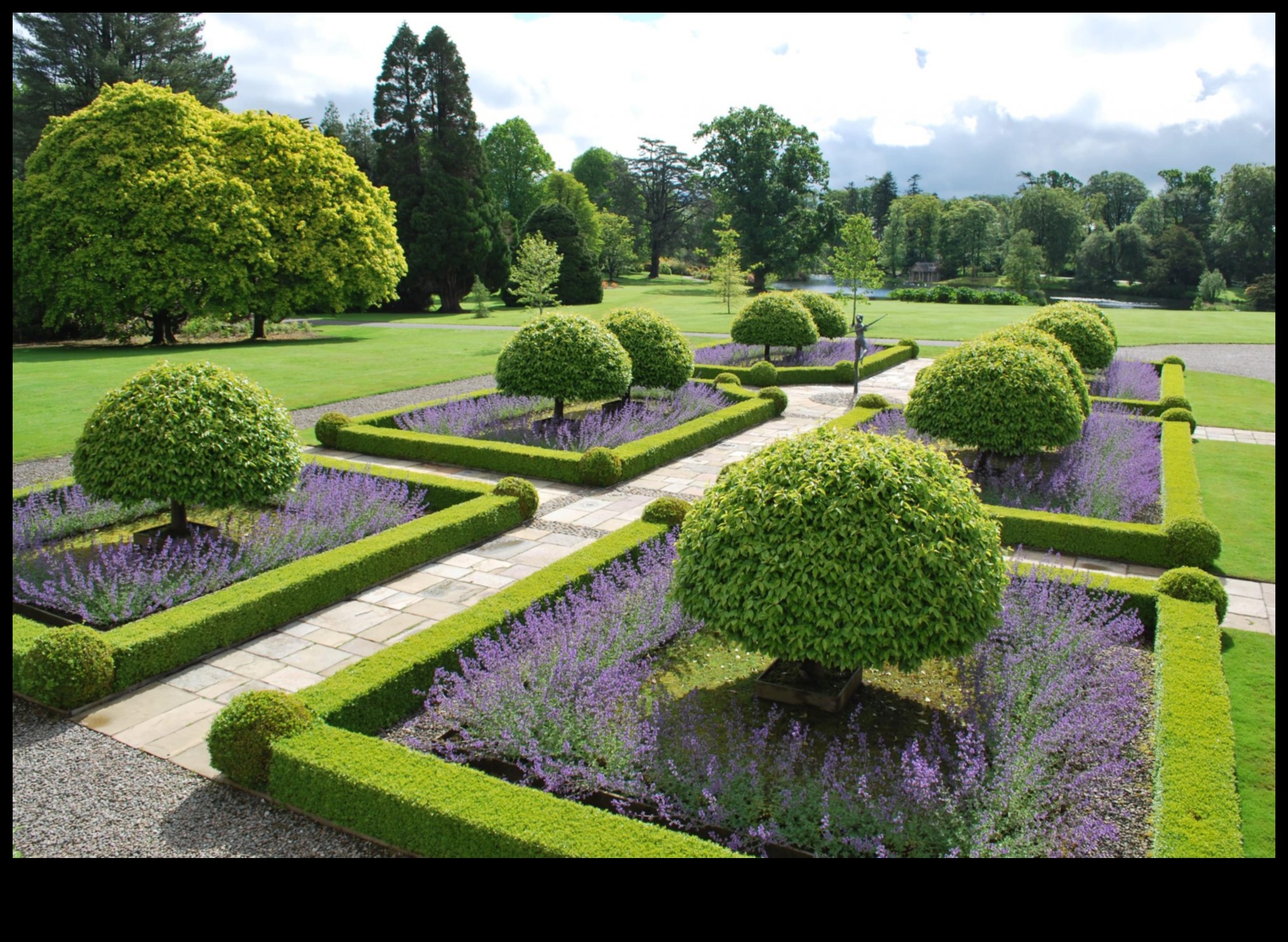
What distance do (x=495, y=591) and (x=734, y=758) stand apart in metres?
4.12

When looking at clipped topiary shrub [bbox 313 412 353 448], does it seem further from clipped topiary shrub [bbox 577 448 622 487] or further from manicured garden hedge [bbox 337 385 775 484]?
clipped topiary shrub [bbox 577 448 622 487]

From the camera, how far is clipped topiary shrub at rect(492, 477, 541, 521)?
443 inches

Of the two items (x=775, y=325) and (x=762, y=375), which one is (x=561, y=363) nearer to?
(x=762, y=375)

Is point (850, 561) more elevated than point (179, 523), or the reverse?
point (850, 561)

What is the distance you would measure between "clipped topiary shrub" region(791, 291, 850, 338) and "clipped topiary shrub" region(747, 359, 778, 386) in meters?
6.18

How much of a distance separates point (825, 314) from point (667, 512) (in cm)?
1984

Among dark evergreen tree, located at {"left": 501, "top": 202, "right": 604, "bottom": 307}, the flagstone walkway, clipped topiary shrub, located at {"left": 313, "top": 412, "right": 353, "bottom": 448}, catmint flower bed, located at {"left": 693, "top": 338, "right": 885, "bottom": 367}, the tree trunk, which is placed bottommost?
the flagstone walkway

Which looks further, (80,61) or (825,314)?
(80,61)

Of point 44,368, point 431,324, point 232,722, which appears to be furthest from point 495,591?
point 431,324

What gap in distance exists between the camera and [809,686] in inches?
259

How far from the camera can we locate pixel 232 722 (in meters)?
5.68

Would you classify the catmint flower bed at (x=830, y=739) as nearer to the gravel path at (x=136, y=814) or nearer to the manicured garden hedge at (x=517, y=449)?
the gravel path at (x=136, y=814)

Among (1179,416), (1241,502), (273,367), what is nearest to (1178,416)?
(1179,416)

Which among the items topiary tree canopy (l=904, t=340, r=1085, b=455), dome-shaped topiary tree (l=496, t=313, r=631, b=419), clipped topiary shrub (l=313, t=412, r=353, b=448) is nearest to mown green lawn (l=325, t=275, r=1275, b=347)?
dome-shaped topiary tree (l=496, t=313, r=631, b=419)
